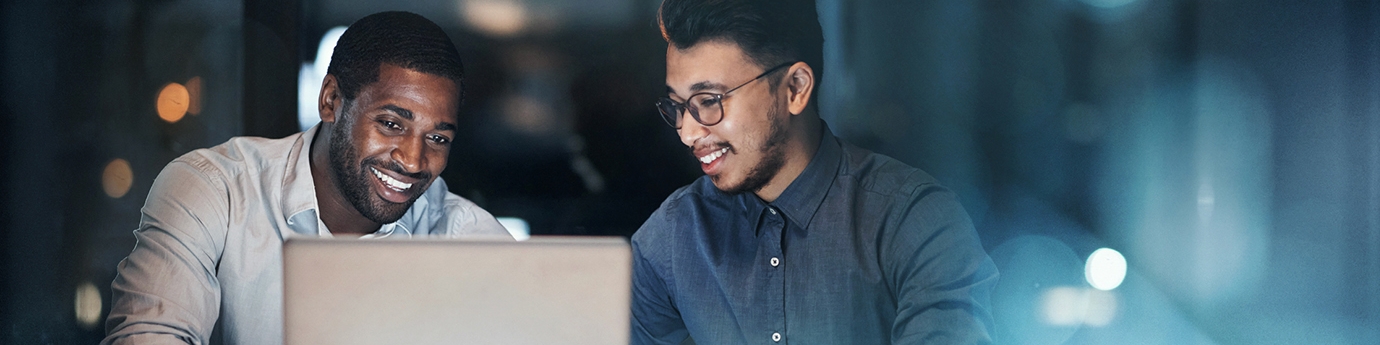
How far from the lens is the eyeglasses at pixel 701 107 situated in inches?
90.6

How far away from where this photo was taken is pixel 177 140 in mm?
2631

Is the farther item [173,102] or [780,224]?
[173,102]

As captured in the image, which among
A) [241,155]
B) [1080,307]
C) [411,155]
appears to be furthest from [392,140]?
[1080,307]

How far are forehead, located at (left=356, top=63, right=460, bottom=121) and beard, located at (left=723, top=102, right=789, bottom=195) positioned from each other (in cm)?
90

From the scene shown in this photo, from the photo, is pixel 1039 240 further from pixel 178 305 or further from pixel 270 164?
pixel 178 305

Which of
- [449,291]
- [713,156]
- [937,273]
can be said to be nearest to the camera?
[449,291]

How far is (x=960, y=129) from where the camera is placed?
98.5 inches

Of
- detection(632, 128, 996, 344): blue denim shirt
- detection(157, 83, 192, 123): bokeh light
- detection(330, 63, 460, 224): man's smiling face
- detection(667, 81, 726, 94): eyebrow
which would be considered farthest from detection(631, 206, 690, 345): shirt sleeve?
detection(157, 83, 192, 123): bokeh light

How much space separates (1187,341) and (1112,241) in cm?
40

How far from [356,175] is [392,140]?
0.16 meters

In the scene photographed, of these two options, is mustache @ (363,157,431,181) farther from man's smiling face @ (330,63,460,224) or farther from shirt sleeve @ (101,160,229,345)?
shirt sleeve @ (101,160,229,345)

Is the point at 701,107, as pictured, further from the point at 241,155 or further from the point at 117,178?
the point at 117,178

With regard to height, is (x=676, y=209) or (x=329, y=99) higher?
(x=329, y=99)

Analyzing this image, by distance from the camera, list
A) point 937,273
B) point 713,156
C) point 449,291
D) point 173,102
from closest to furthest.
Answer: point 449,291, point 937,273, point 713,156, point 173,102
